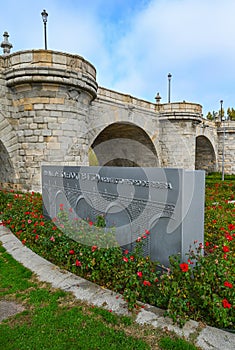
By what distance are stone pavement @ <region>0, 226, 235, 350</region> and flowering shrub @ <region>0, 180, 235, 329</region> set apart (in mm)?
93

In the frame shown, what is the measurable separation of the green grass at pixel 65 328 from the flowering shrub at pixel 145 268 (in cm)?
29

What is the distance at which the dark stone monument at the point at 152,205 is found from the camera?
2.96 m

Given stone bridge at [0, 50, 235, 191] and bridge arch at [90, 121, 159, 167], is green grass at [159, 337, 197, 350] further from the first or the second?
bridge arch at [90, 121, 159, 167]

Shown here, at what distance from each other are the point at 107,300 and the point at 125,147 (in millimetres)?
17419

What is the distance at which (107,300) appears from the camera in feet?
8.80

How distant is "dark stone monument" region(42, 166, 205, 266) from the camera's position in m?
2.96

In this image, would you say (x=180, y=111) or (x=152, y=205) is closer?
(x=152, y=205)

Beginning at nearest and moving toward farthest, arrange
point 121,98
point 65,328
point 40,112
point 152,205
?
1. point 65,328
2. point 152,205
3. point 40,112
4. point 121,98

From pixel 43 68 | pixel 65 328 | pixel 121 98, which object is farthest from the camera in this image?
pixel 121 98

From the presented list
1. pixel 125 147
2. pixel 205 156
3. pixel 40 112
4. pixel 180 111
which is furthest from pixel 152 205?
pixel 205 156

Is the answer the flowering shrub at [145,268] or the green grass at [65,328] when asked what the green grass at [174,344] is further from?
the flowering shrub at [145,268]

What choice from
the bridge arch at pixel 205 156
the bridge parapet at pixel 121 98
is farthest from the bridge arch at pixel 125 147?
the bridge arch at pixel 205 156

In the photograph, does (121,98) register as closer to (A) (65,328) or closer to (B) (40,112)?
(B) (40,112)

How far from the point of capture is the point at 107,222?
406 centimetres
